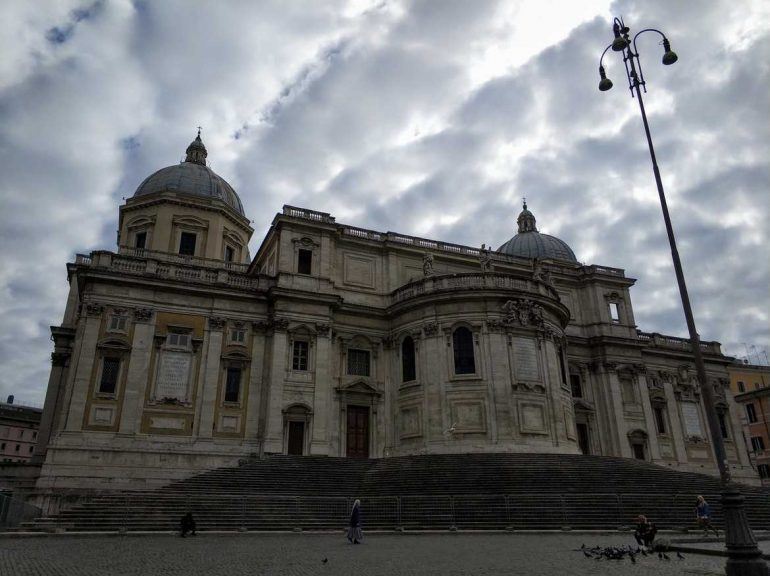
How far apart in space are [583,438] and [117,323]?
2969 centimetres

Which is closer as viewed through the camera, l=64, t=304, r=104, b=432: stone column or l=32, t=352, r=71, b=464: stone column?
l=64, t=304, r=104, b=432: stone column

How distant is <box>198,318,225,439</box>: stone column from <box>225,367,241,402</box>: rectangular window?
2.15ft

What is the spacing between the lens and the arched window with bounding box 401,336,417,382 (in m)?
31.9

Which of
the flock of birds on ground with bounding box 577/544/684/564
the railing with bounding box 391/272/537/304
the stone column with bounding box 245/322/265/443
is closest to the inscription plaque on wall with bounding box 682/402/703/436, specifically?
the railing with bounding box 391/272/537/304

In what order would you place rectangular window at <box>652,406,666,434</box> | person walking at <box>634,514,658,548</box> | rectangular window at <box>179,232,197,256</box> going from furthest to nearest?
rectangular window at <box>652,406,666,434</box>, rectangular window at <box>179,232,197,256</box>, person walking at <box>634,514,658,548</box>

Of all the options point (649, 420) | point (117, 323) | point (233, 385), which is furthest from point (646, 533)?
point (649, 420)

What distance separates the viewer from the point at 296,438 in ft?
96.7

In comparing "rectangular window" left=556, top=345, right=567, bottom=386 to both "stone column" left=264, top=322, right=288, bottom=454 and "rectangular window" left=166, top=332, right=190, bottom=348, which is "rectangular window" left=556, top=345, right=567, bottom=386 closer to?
"stone column" left=264, top=322, right=288, bottom=454

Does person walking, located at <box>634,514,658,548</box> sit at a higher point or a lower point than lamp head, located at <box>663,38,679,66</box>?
lower

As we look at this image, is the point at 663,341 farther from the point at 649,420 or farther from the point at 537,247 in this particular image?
the point at 537,247

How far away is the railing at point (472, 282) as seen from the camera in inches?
1246

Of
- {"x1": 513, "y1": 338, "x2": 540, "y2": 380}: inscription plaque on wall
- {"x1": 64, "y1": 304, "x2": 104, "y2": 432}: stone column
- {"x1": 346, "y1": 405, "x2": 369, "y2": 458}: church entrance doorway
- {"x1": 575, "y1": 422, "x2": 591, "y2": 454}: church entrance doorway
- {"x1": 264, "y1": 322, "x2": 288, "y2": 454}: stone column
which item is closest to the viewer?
{"x1": 64, "y1": 304, "x2": 104, "y2": 432}: stone column

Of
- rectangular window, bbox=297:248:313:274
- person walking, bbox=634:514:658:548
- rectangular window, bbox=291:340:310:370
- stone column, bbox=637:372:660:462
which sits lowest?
person walking, bbox=634:514:658:548

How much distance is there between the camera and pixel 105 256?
29406 mm
